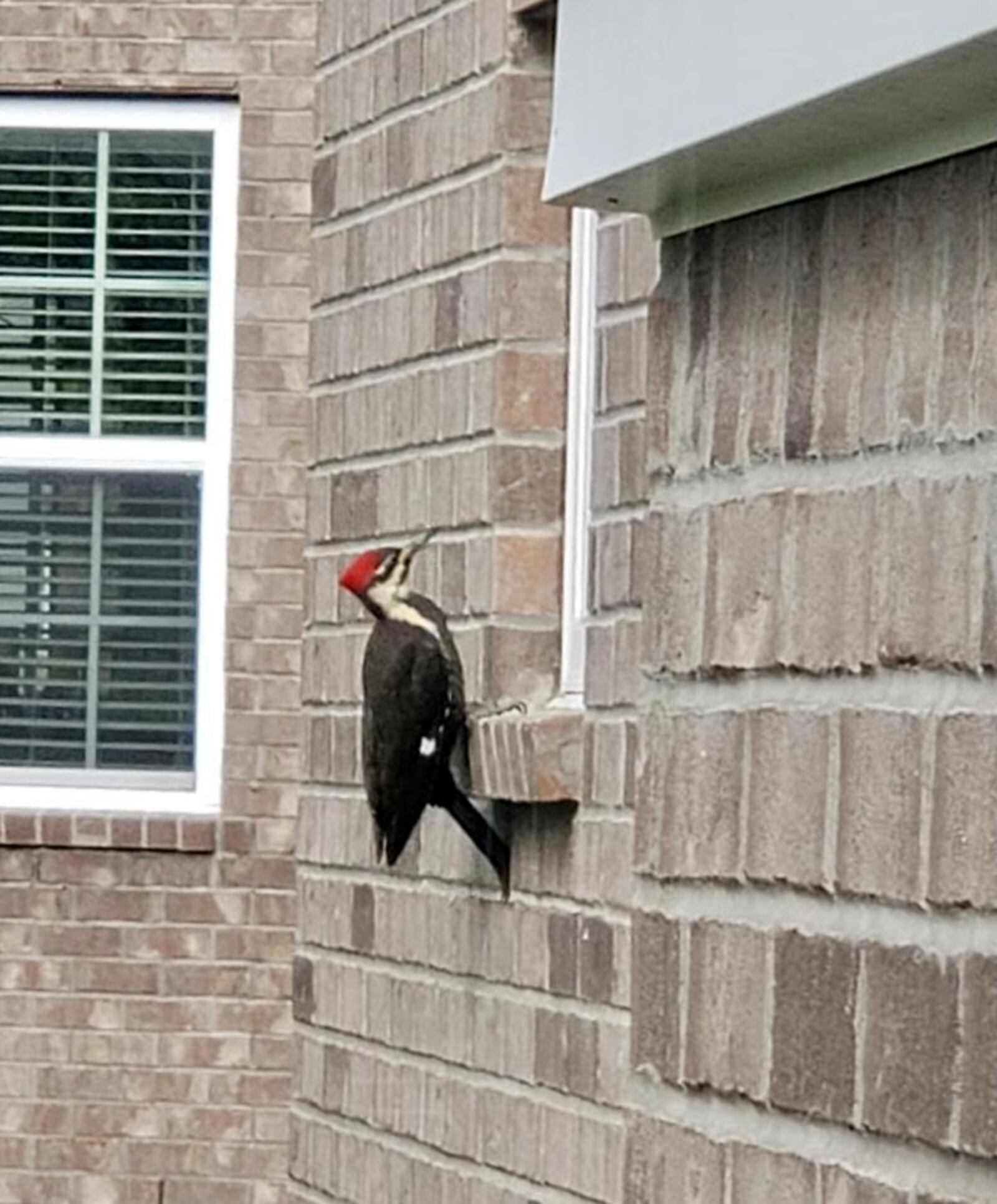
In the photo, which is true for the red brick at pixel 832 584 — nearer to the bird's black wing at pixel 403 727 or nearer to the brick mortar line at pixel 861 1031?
the brick mortar line at pixel 861 1031

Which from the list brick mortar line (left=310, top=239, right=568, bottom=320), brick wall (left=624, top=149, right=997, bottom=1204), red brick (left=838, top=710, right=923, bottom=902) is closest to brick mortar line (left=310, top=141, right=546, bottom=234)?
brick mortar line (left=310, top=239, right=568, bottom=320)

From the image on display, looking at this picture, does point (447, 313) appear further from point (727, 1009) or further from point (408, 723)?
point (727, 1009)

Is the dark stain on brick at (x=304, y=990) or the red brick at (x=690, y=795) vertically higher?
the red brick at (x=690, y=795)

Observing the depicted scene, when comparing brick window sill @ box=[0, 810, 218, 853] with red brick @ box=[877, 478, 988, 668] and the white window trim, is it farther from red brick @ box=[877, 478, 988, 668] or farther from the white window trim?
red brick @ box=[877, 478, 988, 668]

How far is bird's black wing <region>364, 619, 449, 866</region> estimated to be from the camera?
5.23 meters

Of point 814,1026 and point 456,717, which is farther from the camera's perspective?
point 456,717

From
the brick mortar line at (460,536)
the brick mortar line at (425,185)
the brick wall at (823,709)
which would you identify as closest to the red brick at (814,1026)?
the brick wall at (823,709)

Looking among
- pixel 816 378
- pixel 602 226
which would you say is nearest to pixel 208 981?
pixel 602 226

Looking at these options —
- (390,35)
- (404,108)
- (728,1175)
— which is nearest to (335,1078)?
(404,108)

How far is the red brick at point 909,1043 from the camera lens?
61.2 inches

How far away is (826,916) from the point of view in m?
1.68

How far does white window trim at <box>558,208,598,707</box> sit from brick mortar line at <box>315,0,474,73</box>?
0.49 m

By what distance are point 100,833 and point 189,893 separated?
273 millimetres

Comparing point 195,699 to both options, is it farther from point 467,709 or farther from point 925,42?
point 925,42
